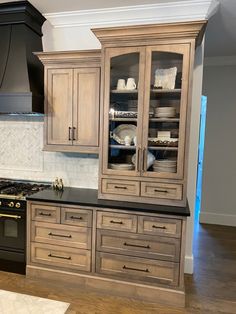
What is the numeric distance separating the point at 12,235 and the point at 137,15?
2.77 meters

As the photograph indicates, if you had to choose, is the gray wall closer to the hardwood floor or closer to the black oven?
the hardwood floor

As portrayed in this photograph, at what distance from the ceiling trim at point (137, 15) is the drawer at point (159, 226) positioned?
2.07m

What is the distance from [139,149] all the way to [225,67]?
9.15 ft

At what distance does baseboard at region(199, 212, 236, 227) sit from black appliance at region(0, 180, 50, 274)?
3.09 m

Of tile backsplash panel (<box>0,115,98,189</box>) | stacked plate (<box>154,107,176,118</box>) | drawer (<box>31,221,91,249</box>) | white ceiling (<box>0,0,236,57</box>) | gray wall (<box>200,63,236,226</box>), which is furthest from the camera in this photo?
gray wall (<box>200,63,236,226</box>)

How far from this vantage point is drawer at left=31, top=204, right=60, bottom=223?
264cm

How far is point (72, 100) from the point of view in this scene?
279 cm

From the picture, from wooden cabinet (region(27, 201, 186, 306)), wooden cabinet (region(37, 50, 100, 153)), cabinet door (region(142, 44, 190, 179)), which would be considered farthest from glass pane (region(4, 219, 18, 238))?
cabinet door (region(142, 44, 190, 179))

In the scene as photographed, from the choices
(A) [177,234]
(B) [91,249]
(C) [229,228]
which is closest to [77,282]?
(B) [91,249]

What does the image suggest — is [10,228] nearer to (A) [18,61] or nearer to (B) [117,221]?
(B) [117,221]

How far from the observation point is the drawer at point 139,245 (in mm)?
2342

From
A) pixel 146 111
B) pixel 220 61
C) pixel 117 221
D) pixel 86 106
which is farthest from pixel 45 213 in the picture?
pixel 220 61

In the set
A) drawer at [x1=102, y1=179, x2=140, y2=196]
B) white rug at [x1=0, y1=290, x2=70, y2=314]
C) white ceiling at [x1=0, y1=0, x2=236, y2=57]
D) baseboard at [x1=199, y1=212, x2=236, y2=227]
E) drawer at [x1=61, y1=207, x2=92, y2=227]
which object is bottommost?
white rug at [x1=0, y1=290, x2=70, y2=314]

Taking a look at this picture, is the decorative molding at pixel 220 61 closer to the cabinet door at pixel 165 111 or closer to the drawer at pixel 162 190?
the cabinet door at pixel 165 111
